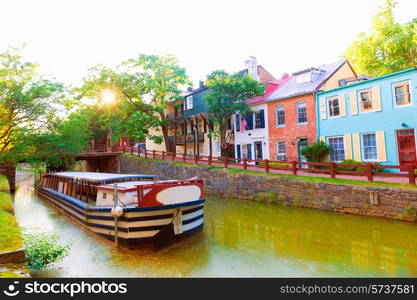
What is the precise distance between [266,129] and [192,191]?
15500 mm

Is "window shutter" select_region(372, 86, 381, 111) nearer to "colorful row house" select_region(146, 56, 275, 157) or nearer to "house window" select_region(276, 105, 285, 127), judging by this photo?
"house window" select_region(276, 105, 285, 127)

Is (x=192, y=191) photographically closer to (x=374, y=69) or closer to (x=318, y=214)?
(x=318, y=214)

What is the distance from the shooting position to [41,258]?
24.4ft

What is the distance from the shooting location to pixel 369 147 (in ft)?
57.2

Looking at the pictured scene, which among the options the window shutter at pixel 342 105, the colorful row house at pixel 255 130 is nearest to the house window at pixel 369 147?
the window shutter at pixel 342 105

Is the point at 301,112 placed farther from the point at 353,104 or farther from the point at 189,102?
the point at 189,102

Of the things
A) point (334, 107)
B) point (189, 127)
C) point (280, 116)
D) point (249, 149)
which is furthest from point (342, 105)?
point (189, 127)

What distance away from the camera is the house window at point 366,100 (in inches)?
683

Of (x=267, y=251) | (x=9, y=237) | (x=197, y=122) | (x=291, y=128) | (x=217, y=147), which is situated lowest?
(x=267, y=251)

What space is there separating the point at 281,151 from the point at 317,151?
4.20 m

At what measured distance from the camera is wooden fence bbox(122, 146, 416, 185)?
12260mm

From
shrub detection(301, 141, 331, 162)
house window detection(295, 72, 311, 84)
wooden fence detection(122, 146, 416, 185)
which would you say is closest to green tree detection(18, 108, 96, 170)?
wooden fence detection(122, 146, 416, 185)

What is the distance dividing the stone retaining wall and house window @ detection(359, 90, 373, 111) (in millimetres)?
7202

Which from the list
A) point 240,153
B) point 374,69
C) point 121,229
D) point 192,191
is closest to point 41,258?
point 121,229
